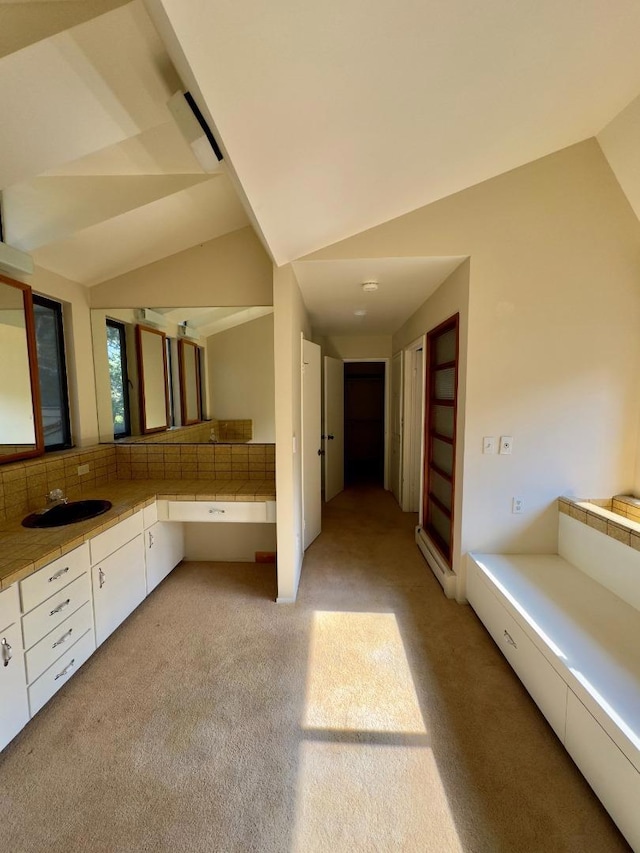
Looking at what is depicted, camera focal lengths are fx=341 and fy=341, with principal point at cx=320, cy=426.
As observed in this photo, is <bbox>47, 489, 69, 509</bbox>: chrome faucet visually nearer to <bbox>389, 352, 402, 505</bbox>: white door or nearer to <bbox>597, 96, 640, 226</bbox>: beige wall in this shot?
<bbox>389, 352, 402, 505</bbox>: white door

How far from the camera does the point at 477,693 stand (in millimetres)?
1658

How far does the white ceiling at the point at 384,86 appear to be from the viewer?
2.73ft

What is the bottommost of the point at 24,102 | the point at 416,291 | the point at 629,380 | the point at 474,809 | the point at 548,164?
the point at 474,809

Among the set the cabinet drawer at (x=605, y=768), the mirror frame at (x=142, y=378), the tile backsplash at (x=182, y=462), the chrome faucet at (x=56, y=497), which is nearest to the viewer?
the cabinet drawer at (x=605, y=768)

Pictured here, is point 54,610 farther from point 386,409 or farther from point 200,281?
point 386,409

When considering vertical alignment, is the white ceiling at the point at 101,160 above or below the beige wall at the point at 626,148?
below

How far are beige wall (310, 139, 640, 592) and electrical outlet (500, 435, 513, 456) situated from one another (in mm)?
28

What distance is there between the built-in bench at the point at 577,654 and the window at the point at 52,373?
3062mm

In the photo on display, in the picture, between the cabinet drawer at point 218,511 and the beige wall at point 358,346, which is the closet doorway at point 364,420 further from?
the cabinet drawer at point 218,511

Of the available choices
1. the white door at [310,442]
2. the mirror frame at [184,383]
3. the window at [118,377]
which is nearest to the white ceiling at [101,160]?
the window at [118,377]

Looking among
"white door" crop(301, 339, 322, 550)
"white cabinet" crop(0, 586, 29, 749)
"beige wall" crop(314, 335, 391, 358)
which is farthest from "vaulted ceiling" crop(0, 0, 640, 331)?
"beige wall" crop(314, 335, 391, 358)

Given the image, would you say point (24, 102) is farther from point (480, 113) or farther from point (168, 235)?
point (480, 113)

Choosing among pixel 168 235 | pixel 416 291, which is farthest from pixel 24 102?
pixel 416 291

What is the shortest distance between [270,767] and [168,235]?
3.00 meters
